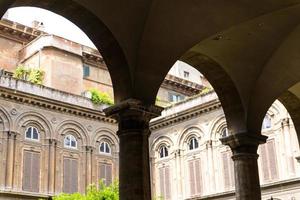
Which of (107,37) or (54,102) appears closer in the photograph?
(107,37)

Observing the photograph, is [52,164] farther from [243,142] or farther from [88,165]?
[243,142]

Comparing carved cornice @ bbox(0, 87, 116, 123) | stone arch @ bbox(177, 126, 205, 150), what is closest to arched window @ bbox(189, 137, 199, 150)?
stone arch @ bbox(177, 126, 205, 150)

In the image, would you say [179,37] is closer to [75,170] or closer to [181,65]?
[75,170]

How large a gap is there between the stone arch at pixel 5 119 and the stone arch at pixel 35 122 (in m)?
0.36

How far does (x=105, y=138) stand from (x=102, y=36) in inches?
788

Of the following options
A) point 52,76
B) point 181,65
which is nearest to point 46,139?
point 52,76

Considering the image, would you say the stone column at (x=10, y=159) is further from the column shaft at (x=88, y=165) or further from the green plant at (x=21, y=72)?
the green plant at (x=21, y=72)

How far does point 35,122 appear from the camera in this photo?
25.3m

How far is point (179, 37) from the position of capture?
8891mm

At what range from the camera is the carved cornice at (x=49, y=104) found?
80.1 feet

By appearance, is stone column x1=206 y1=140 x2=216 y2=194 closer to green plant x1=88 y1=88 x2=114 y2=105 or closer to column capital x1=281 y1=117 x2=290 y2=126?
column capital x1=281 y1=117 x2=290 y2=126

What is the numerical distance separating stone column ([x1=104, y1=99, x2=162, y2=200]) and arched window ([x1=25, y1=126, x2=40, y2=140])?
17551mm

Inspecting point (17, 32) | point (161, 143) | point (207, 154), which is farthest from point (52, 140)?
point (17, 32)

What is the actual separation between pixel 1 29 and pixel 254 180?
24133mm
